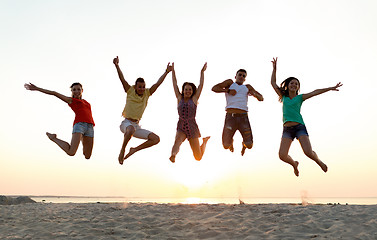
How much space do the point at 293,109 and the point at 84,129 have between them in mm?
5426

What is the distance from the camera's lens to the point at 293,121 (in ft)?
29.7

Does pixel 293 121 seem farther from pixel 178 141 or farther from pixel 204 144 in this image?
pixel 178 141

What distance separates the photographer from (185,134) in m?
10.1

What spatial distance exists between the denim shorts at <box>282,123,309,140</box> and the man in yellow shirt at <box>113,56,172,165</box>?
3.31 m

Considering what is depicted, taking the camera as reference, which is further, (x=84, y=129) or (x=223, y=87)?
(x=223, y=87)

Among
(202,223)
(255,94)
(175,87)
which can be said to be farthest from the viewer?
(175,87)

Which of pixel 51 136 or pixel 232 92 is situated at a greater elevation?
pixel 232 92

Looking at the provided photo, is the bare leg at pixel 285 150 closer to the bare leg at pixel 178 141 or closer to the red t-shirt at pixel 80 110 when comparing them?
the bare leg at pixel 178 141

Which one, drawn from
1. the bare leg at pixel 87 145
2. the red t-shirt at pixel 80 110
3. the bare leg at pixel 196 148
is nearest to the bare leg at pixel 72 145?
the bare leg at pixel 87 145

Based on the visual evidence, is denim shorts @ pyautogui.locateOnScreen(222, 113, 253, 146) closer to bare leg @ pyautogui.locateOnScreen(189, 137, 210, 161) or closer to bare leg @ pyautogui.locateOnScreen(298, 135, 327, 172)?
bare leg @ pyautogui.locateOnScreen(189, 137, 210, 161)

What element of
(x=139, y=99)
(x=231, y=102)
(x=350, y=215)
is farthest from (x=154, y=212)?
(x=350, y=215)

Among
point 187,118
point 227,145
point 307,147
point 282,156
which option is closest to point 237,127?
point 227,145

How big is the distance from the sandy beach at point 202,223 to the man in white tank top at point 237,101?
2152mm

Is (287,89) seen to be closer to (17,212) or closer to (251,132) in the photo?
(251,132)
